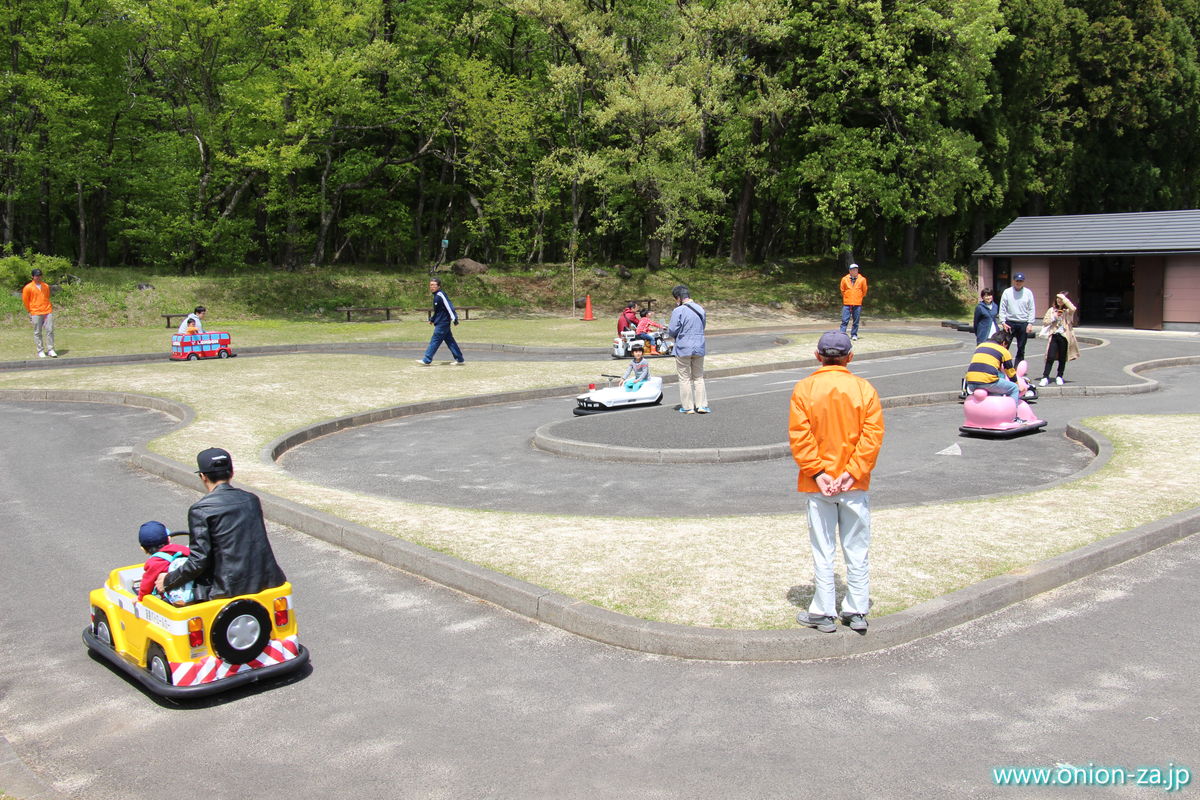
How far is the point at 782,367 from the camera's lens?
75.1 ft

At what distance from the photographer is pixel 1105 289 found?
39.2m

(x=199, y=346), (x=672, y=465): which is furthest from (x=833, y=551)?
(x=199, y=346)

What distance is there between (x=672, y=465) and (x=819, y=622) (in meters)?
6.29

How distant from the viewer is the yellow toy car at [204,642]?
218 inches

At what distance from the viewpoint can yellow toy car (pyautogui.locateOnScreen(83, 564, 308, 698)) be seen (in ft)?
18.2

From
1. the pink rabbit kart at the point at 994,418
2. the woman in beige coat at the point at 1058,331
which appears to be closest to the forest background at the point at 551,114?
the woman in beige coat at the point at 1058,331

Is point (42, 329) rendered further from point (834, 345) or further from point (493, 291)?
point (834, 345)

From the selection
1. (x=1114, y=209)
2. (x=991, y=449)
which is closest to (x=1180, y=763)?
(x=991, y=449)

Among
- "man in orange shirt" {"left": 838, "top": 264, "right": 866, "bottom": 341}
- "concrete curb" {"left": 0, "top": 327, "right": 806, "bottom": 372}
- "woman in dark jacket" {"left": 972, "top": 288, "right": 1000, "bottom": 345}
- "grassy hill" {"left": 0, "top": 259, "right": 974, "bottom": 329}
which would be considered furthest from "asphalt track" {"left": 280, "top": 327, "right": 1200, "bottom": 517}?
"grassy hill" {"left": 0, "top": 259, "right": 974, "bottom": 329}

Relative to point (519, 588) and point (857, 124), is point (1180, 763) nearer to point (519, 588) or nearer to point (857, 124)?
point (519, 588)

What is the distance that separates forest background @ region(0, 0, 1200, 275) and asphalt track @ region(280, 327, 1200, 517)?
75.6 feet

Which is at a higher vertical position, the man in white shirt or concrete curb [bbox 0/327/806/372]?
the man in white shirt

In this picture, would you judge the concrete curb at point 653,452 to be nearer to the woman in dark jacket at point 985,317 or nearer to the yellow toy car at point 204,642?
the yellow toy car at point 204,642

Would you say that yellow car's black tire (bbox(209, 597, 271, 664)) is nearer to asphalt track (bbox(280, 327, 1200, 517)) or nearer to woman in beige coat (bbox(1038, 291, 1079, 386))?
asphalt track (bbox(280, 327, 1200, 517))
